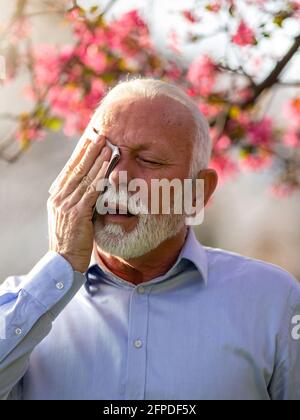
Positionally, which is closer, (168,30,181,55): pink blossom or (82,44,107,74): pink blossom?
(168,30,181,55): pink blossom

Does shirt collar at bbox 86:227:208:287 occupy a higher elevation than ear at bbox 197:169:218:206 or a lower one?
lower

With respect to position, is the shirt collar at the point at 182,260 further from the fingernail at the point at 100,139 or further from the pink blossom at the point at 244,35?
the pink blossom at the point at 244,35

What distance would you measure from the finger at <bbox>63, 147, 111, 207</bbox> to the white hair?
27 cm

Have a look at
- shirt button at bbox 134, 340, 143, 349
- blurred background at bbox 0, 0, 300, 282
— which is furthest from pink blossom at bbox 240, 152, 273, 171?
shirt button at bbox 134, 340, 143, 349

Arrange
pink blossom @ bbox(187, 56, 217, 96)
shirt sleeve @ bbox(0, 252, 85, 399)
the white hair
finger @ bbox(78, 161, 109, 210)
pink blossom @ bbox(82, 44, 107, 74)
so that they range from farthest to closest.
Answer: pink blossom @ bbox(82, 44, 107, 74)
pink blossom @ bbox(187, 56, 217, 96)
the white hair
finger @ bbox(78, 161, 109, 210)
shirt sleeve @ bbox(0, 252, 85, 399)

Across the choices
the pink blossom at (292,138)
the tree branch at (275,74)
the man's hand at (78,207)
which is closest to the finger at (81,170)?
the man's hand at (78,207)

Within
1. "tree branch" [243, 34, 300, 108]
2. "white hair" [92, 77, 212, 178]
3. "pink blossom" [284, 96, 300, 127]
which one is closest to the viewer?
"white hair" [92, 77, 212, 178]

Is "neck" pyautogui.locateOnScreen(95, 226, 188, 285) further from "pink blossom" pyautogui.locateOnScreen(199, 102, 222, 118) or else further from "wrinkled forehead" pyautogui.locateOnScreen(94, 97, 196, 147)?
"pink blossom" pyautogui.locateOnScreen(199, 102, 222, 118)

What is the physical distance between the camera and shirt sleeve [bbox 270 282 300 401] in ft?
8.32

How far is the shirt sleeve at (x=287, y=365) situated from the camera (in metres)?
2.54

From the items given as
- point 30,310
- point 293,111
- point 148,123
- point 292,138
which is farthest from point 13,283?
point 292,138

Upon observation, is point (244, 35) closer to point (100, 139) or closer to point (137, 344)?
point (100, 139)

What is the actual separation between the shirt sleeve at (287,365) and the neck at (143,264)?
383 mm
